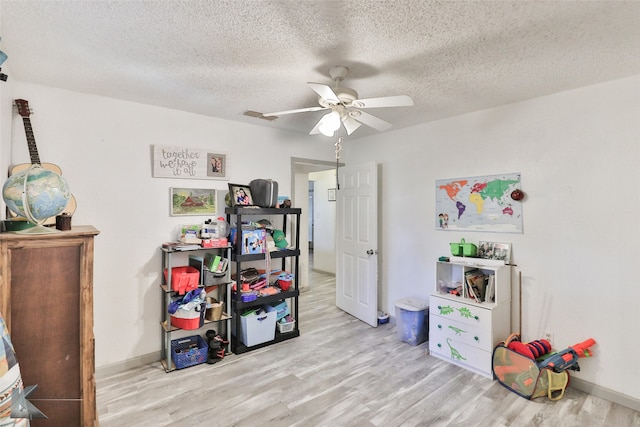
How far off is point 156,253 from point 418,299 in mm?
2733

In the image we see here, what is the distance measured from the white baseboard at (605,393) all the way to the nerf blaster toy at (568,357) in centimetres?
20

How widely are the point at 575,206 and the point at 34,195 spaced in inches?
134

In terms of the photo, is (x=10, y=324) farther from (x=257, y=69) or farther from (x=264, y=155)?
(x=264, y=155)

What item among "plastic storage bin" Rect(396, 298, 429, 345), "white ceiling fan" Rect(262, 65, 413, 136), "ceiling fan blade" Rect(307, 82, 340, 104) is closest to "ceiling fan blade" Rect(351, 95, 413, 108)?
"white ceiling fan" Rect(262, 65, 413, 136)

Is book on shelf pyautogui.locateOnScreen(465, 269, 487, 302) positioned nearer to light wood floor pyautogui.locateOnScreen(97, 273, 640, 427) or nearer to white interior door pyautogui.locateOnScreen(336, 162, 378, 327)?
light wood floor pyautogui.locateOnScreen(97, 273, 640, 427)

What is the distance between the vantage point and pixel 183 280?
2674 mm

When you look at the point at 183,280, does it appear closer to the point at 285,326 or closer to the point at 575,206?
the point at 285,326

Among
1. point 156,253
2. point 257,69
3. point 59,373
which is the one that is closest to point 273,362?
point 156,253

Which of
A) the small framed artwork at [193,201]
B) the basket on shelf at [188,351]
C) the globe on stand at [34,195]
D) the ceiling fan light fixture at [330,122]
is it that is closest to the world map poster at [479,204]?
the ceiling fan light fixture at [330,122]

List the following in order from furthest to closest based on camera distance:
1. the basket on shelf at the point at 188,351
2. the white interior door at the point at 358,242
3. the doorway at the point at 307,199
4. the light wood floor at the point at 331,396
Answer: the doorway at the point at 307,199 → the white interior door at the point at 358,242 → the basket on shelf at the point at 188,351 → the light wood floor at the point at 331,396

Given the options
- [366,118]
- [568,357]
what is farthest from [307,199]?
[568,357]

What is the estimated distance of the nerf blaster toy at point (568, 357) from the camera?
224 centimetres

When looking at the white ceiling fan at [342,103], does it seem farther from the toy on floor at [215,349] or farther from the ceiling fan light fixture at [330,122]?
the toy on floor at [215,349]

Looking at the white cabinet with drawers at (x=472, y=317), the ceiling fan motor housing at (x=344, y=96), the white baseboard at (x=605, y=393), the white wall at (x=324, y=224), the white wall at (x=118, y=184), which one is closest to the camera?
the ceiling fan motor housing at (x=344, y=96)
